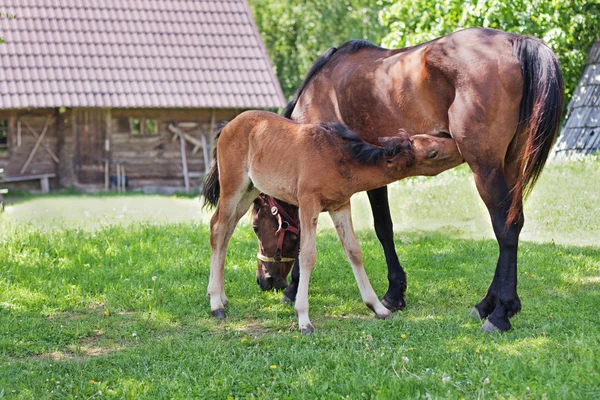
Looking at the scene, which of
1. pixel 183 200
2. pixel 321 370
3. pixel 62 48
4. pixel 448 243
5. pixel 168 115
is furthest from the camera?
pixel 168 115

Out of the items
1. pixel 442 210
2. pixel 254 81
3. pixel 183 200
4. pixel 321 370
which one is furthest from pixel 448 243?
pixel 254 81

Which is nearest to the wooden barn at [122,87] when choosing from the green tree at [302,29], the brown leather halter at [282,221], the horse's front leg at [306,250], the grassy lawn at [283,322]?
the grassy lawn at [283,322]

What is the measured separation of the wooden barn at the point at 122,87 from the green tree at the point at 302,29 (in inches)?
435

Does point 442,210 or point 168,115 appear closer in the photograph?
point 442,210

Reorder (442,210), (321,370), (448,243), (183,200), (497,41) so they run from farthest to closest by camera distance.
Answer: (183,200)
(442,210)
(448,243)
(497,41)
(321,370)

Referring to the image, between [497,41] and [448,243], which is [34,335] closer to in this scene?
[497,41]

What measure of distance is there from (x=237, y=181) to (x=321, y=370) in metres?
2.29

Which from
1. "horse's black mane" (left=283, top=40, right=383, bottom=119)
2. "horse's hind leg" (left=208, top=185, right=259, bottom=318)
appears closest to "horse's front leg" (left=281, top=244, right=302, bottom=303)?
"horse's hind leg" (left=208, top=185, right=259, bottom=318)

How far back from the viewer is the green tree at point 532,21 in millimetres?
15602

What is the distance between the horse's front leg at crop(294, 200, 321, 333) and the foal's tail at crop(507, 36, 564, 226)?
4.93 feet

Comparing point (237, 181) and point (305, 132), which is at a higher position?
point (305, 132)

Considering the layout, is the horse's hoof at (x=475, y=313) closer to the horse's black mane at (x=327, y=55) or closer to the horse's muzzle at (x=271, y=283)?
the horse's muzzle at (x=271, y=283)

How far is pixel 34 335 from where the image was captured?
5855 mm

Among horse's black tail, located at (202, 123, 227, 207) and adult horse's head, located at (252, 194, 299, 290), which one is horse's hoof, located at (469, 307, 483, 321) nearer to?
adult horse's head, located at (252, 194, 299, 290)
